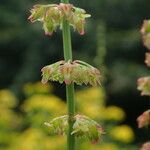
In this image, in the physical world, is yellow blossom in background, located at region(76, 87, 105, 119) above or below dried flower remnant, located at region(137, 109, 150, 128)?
above

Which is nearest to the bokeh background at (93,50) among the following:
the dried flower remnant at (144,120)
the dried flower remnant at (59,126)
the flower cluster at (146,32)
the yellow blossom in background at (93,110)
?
the yellow blossom in background at (93,110)

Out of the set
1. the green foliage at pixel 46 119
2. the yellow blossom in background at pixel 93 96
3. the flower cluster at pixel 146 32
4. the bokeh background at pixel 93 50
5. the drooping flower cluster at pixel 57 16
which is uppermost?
the bokeh background at pixel 93 50

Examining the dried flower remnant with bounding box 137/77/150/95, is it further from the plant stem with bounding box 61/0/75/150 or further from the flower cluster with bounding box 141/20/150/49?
the plant stem with bounding box 61/0/75/150

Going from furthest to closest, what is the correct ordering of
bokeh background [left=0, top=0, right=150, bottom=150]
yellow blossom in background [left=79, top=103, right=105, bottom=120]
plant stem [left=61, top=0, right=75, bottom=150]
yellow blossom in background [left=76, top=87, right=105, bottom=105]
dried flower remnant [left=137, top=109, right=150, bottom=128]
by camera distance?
bokeh background [left=0, top=0, right=150, bottom=150]
yellow blossom in background [left=76, top=87, right=105, bottom=105]
yellow blossom in background [left=79, top=103, right=105, bottom=120]
dried flower remnant [left=137, top=109, right=150, bottom=128]
plant stem [left=61, top=0, right=75, bottom=150]

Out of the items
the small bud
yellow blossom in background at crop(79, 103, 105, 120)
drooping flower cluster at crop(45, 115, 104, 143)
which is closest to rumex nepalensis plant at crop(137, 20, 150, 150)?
drooping flower cluster at crop(45, 115, 104, 143)

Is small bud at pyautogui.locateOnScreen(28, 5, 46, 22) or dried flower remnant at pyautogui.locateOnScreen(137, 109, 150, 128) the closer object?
small bud at pyautogui.locateOnScreen(28, 5, 46, 22)

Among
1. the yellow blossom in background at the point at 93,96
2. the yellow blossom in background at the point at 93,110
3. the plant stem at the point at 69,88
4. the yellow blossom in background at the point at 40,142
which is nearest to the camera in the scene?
the plant stem at the point at 69,88

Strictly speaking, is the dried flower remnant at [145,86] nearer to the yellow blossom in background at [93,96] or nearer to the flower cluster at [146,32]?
the flower cluster at [146,32]

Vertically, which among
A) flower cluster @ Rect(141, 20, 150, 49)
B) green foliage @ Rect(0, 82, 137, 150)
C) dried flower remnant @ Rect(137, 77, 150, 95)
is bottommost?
dried flower remnant @ Rect(137, 77, 150, 95)
